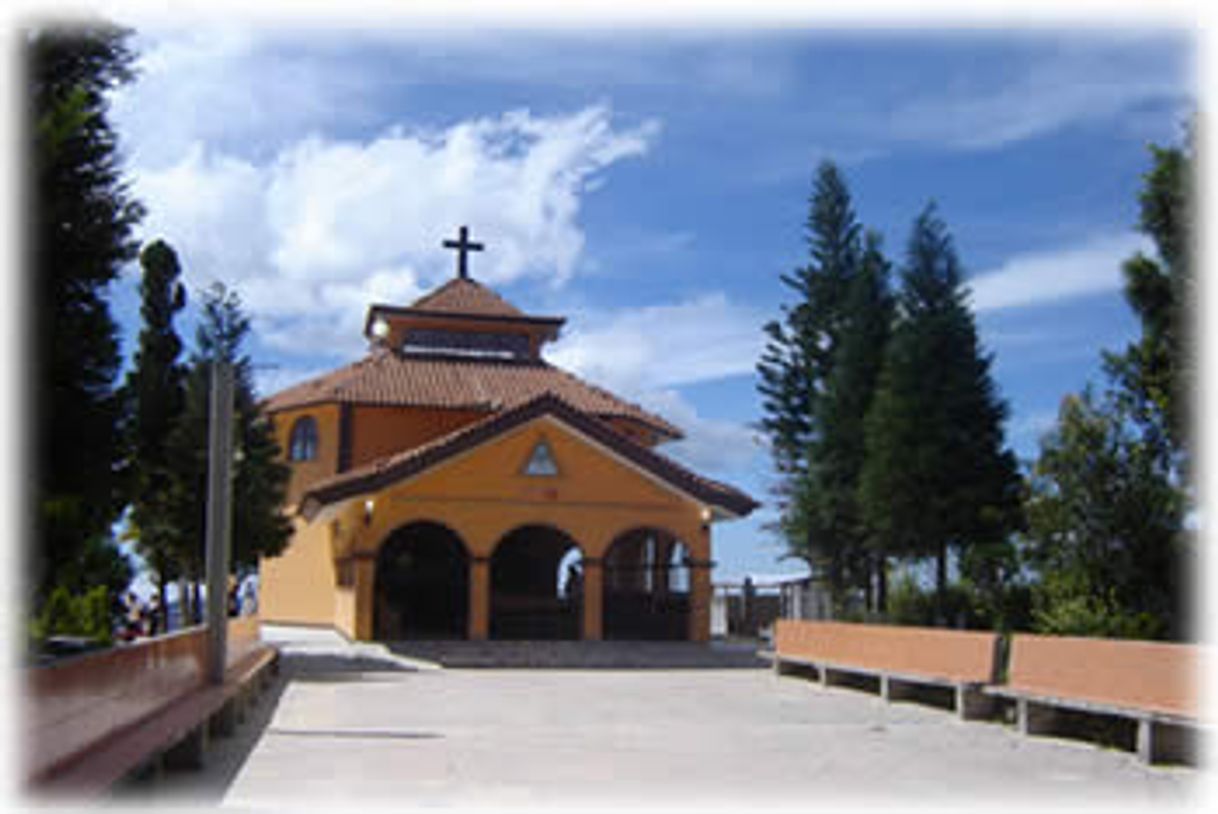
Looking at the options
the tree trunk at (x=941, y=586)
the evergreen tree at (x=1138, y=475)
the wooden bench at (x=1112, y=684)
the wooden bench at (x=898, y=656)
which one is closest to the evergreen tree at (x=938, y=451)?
the tree trunk at (x=941, y=586)

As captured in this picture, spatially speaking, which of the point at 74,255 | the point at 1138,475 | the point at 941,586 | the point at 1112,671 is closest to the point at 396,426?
the point at 941,586

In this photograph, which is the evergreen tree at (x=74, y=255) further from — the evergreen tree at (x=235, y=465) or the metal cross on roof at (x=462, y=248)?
the metal cross on roof at (x=462, y=248)

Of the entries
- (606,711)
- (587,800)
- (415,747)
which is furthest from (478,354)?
(587,800)

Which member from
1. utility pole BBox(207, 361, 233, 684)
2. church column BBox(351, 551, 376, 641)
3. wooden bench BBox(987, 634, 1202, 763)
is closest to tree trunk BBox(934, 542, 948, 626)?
church column BBox(351, 551, 376, 641)

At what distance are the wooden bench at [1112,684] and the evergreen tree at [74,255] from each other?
29.9ft

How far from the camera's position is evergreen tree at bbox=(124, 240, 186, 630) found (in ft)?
77.5

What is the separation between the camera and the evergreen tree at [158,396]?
77.5 ft

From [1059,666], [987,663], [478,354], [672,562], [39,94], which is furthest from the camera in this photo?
[478,354]

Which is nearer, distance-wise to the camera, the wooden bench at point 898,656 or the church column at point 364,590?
the wooden bench at point 898,656

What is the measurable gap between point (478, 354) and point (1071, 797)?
2688cm

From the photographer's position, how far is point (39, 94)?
32.6ft

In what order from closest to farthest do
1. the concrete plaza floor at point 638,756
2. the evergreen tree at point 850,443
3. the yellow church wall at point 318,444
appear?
the concrete plaza floor at point 638,756 < the evergreen tree at point 850,443 < the yellow church wall at point 318,444

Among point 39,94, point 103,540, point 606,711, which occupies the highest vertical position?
point 39,94

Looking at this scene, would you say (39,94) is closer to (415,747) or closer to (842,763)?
(415,747)
